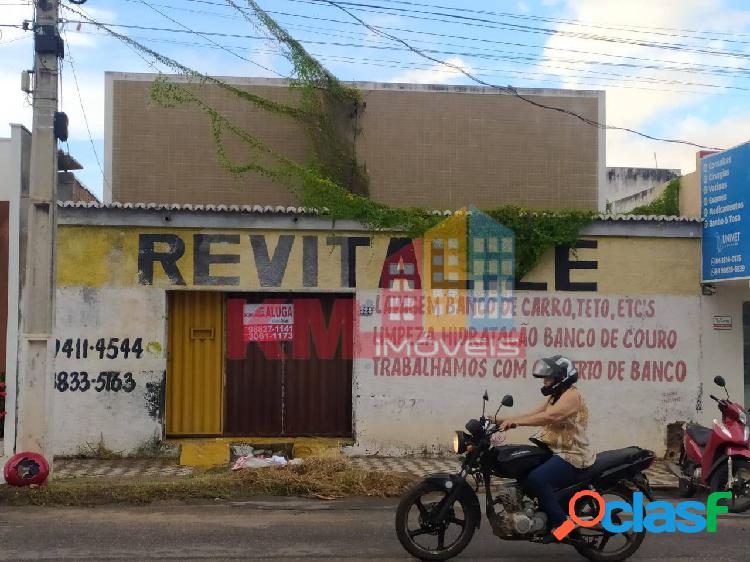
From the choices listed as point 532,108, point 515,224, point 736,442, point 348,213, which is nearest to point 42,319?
point 348,213

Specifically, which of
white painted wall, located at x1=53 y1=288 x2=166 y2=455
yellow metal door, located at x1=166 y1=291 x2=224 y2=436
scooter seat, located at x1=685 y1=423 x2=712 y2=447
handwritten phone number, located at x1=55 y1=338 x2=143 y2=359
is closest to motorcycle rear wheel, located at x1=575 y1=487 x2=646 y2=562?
scooter seat, located at x1=685 y1=423 x2=712 y2=447

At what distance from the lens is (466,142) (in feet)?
50.3

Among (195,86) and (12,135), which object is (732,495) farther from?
(195,86)

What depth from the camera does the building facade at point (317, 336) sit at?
434 inches

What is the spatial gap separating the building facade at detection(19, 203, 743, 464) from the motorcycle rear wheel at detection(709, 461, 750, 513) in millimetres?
3426

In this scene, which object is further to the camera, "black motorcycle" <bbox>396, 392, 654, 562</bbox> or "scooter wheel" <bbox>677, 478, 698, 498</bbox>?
"scooter wheel" <bbox>677, 478, 698, 498</bbox>

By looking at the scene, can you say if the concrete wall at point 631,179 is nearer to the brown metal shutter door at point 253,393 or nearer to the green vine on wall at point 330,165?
the green vine on wall at point 330,165

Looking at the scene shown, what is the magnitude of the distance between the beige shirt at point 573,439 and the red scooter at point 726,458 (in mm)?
2731

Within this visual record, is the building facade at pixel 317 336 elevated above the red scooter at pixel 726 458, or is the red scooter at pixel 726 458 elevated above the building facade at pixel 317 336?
the building facade at pixel 317 336

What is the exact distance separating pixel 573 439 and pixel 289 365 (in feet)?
20.3

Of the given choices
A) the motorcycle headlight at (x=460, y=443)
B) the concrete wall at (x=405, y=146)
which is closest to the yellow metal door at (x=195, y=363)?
the concrete wall at (x=405, y=146)

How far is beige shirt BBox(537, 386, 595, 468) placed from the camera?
5.99m

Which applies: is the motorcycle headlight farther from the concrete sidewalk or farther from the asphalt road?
the concrete sidewalk

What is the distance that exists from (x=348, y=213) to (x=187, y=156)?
16.8ft
